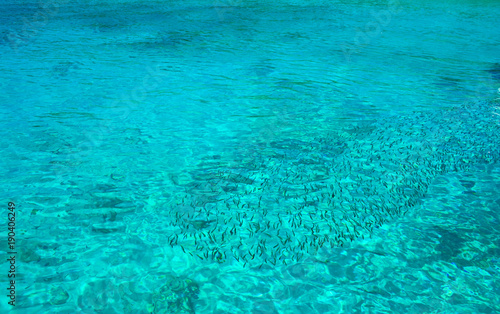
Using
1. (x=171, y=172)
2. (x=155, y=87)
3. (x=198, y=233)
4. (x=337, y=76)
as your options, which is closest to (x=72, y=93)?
(x=155, y=87)

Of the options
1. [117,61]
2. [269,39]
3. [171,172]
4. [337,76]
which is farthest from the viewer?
Result: [269,39]

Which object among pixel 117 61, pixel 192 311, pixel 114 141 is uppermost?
pixel 117 61

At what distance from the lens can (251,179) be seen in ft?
21.8

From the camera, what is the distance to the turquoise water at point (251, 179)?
4.54 meters

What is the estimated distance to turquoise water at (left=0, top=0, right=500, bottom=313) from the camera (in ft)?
14.9

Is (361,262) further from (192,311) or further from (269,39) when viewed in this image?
(269,39)

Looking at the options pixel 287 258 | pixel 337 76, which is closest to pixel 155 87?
pixel 337 76

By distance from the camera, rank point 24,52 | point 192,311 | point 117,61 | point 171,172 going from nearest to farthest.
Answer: point 192,311 < point 171,172 < point 117,61 < point 24,52

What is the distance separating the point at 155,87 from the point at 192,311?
797 cm

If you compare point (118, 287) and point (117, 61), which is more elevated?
point (117, 61)

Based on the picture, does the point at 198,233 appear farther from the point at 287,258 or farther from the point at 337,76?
the point at 337,76

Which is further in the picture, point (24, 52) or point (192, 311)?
point (24, 52)

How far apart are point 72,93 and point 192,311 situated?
8.19 metres

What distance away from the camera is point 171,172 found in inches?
269
